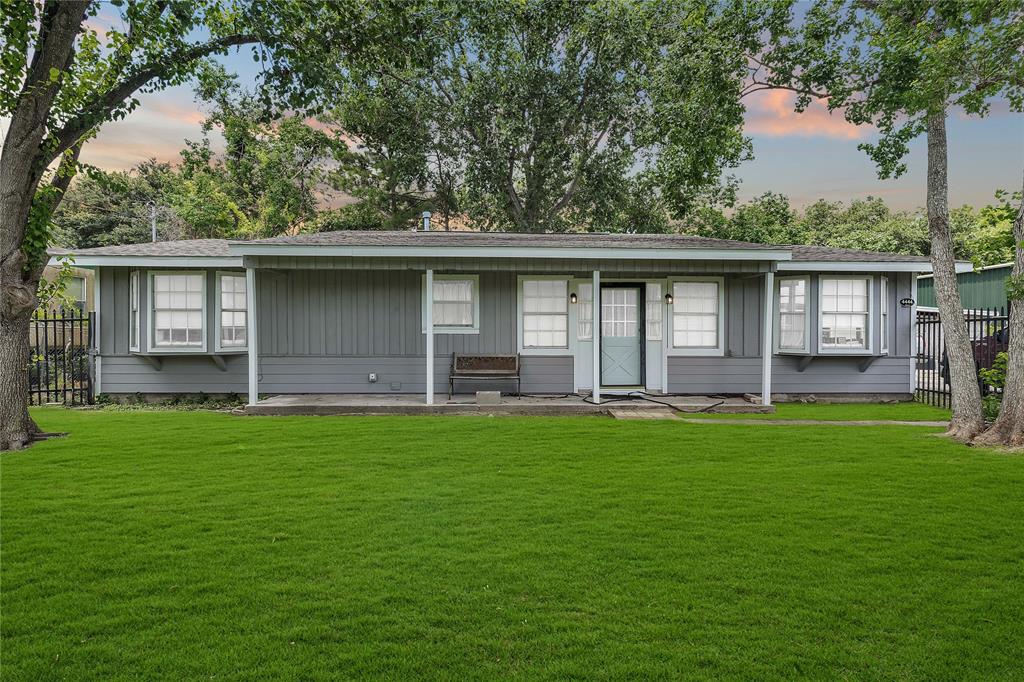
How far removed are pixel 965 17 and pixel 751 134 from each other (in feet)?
33.4

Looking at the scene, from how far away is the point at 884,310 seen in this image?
1123 centimetres

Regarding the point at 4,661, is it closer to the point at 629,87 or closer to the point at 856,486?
the point at 856,486

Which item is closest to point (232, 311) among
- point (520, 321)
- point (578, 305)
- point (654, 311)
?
point (520, 321)

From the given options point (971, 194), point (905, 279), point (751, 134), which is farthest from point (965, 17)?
point (751, 134)

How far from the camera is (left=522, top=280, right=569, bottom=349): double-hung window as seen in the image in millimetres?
11227

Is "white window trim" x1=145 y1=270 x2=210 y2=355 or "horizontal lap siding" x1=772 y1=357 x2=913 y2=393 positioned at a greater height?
"white window trim" x1=145 y1=270 x2=210 y2=355

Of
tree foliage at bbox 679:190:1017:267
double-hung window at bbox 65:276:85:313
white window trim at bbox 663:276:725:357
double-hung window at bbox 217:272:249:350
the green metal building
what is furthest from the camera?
double-hung window at bbox 65:276:85:313

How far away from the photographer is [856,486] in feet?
18.3

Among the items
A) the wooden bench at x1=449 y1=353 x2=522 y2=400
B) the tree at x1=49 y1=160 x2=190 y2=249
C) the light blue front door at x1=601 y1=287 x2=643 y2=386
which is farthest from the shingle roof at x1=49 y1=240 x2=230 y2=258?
the tree at x1=49 y1=160 x2=190 y2=249

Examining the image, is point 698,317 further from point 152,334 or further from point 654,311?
point 152,334

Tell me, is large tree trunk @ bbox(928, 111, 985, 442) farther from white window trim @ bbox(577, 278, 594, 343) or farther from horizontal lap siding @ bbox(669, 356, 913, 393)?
white window trim @ bbox(577, 278, 594, 343)

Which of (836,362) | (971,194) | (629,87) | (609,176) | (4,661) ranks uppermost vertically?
(629,87)

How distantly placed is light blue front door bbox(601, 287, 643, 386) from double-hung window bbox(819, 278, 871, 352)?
11.5 feet

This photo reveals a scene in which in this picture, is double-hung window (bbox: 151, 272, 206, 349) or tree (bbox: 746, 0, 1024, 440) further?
double-hung window (bbox: 151, 272, 206, 349)
